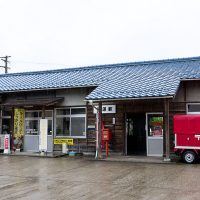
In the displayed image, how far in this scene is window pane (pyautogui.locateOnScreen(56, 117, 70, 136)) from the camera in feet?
57.3

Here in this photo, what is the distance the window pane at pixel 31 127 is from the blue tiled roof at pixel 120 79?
6.24 ft

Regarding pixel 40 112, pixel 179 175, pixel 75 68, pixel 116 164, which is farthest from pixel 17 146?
pixel 179 175

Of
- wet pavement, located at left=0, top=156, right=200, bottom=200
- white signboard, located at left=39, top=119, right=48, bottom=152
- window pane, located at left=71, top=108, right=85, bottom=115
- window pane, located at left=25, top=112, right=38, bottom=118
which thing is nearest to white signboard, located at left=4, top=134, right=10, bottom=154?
window pane, located at left=25, top=112, right=38, bottom=118

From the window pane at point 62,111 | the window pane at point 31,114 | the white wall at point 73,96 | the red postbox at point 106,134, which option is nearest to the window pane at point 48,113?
the window pane at point 62,111

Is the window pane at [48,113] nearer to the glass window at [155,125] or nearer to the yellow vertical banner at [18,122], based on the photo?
the yellow vertical banner at [18,122]

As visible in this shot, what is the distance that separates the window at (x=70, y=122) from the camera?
17062mm

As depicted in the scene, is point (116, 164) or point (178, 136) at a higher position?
point (178, 136)

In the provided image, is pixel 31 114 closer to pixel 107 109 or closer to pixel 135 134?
pixel 107 109

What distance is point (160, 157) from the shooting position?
1502 cm

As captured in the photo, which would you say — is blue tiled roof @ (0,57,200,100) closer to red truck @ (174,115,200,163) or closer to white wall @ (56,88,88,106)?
white wall @ (56,88,88,106)

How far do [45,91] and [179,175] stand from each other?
9838mm

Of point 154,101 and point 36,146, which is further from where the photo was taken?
point 36,146

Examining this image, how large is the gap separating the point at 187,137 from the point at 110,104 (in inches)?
173

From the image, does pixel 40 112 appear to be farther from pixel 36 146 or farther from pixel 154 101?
pixel 154 101
